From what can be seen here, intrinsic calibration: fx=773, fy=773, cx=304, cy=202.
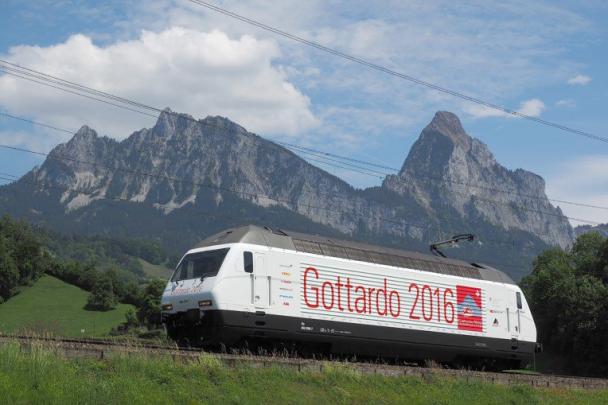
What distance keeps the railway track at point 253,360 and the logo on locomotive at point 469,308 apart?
4012mm

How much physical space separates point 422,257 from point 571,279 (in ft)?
159

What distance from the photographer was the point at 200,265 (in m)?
27.2

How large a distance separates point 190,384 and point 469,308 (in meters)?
18.2

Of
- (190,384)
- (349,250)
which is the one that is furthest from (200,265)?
(190,384)

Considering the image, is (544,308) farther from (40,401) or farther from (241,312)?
(40,401)

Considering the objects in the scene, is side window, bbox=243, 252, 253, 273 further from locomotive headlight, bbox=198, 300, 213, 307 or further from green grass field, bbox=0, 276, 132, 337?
green grass field, bbox=0, 276, 132, 337

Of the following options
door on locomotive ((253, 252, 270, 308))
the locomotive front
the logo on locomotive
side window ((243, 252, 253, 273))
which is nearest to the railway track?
the locomotive front

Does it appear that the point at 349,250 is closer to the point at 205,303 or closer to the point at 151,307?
the point at 205,303

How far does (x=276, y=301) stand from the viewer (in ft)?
87.5

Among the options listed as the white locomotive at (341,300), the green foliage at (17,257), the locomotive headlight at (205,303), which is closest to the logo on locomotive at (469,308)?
the white locomotive at (341,300)

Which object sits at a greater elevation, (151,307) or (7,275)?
(7,275)

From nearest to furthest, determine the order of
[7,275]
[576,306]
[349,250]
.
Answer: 1. [349,250]
2. [576,306]
3. [7,275]

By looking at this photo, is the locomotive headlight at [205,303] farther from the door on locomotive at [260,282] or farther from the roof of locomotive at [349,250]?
the roof of locomotive at [349,250]

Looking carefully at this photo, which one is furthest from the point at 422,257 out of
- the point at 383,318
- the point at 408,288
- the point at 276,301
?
the point at 276,301
